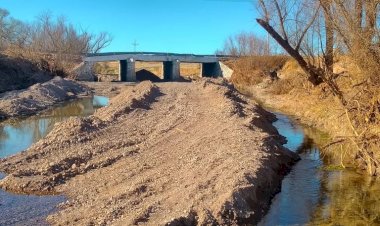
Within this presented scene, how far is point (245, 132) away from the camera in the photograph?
1670 centimetres

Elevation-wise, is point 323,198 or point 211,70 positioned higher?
point 211,70

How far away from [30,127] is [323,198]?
625 inches

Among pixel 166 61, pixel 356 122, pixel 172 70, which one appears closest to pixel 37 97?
pixel 356 122

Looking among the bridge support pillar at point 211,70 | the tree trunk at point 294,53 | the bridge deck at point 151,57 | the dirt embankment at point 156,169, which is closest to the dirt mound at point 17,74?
the bridge deck at point 151,57

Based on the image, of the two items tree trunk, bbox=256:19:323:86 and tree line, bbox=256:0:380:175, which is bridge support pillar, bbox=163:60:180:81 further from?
tree line, bbox=256:0:380:175

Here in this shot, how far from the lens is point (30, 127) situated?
2380cm

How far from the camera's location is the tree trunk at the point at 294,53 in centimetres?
2413

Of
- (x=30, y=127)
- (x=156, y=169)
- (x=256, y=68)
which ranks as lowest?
(x=30, y=127)

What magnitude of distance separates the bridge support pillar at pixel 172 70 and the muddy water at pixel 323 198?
61043mm

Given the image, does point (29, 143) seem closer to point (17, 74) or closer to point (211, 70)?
point (17, 74)

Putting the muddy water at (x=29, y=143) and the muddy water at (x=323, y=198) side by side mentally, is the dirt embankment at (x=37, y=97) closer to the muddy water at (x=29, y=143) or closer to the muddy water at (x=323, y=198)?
the muddy water at (x=29, y=143)

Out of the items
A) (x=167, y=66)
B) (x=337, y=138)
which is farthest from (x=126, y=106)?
(x=167, y=66)

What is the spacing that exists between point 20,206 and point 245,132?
8199mm

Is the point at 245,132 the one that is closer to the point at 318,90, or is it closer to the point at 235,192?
the point at 235,192
